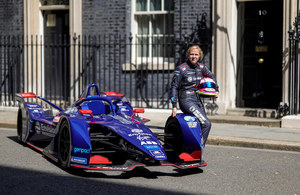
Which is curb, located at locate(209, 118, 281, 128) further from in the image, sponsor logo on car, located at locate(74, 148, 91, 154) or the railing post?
sponsor logo on car, located at locate(74, 148, 91, 154)

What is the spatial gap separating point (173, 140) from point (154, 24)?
24.0ft

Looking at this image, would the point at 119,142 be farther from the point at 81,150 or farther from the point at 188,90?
the point at 188,90

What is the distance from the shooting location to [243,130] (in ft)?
33.4

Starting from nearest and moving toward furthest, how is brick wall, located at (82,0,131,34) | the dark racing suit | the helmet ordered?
the dark racing suit, the helmet, brick wall, located at (82,0,131,34)

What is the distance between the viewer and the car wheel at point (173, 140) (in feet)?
21.5

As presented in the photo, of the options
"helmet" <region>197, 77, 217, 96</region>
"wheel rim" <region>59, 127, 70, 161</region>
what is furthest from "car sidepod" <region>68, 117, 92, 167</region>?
"helmet" <region>197, 77, 217, 96</region>

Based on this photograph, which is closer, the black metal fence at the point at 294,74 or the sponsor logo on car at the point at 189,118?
the sponsor logo on car at the point at 189,118

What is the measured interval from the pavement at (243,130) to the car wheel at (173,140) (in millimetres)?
1786

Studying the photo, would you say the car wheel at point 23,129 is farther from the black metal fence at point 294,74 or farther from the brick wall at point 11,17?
the brick wall at point 11,17

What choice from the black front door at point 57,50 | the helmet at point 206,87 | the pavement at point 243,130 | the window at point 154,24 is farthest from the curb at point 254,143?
the black front door at point 57,50

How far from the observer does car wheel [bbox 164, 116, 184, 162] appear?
655cm

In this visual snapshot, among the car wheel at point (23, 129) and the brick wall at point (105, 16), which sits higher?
the brick wall at point (105, 16)

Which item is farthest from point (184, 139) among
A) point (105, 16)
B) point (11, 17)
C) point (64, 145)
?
point (11, 17)

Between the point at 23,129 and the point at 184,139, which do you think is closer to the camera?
the point at 184,139
